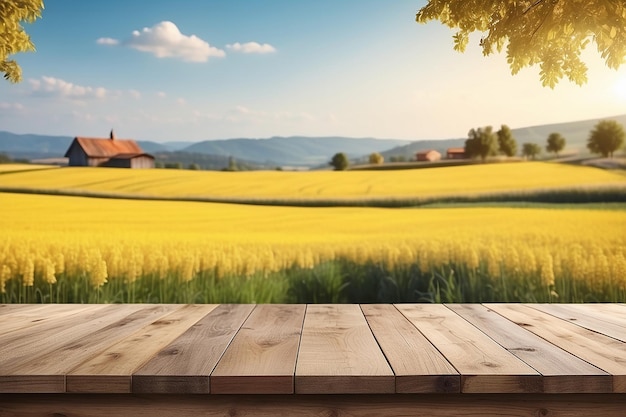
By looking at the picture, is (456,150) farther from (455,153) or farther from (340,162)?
(340,162)

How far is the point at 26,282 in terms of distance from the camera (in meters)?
4.08

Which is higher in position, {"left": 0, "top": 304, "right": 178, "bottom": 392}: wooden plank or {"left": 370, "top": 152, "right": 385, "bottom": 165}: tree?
{"left": 370, "top": 152, "right": 385, "bottom": 165}: tree

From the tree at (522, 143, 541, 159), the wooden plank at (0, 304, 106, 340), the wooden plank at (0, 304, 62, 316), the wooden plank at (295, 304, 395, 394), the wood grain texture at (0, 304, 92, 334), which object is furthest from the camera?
the tree at (522, 143, 541, 159)

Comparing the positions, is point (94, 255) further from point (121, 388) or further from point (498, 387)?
point (498, 387)

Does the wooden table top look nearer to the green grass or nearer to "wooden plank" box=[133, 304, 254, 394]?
"wooden plank" box=[133, 304, 254, 394]

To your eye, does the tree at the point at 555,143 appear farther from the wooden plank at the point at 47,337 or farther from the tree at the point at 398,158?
the wooden plank at the point at 47,337

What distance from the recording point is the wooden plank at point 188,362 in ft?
5.35

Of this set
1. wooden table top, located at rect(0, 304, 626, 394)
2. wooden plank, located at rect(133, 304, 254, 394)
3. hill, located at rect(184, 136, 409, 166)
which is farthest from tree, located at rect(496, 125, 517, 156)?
wooden plank, located at rect(133, 304, 254, 394)

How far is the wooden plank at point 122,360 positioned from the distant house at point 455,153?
263cm

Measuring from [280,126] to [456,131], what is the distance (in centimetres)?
126

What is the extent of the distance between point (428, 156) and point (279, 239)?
1229 millimetres

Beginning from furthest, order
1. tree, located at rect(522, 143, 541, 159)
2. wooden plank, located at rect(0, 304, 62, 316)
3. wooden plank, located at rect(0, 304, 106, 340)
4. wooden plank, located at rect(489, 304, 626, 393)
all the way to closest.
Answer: tree, located at rect(522, 143, 541, 159) → wooden plank, located at rect(0, 304, 62, 316) → wooden plank, located at rect(0, 304, 106, 340) → wooden plank, located at rect(489, 304, 626, 393)

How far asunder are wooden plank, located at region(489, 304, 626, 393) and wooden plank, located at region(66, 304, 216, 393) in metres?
1.25

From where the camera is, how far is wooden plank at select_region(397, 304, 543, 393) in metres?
1.63
